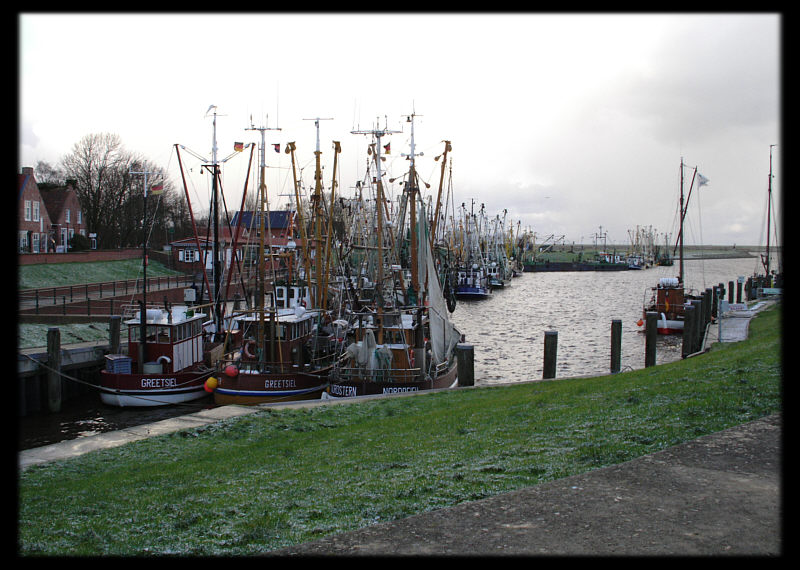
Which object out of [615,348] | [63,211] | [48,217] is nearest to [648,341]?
[615,348]

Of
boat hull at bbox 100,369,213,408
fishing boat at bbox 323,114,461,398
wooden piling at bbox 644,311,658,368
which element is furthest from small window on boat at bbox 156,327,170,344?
wooden piling at bbox 644,311,658,368

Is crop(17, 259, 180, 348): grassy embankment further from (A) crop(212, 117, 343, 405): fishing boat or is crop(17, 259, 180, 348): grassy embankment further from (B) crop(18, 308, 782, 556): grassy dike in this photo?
(B) crop(18, 308, 782, 556): grassy dike

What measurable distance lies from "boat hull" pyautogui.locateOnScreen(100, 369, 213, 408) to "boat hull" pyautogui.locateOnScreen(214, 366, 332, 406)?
2155mm

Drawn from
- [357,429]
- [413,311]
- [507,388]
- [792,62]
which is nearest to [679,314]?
[413,311]

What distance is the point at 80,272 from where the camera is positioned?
5241 centimetres

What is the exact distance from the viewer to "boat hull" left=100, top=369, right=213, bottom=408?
24453 mm

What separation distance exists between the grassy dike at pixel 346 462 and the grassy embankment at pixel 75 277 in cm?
1848

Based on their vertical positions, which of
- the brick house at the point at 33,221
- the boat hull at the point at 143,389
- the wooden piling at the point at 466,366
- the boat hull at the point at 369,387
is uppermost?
the brick house at the point at 33,221

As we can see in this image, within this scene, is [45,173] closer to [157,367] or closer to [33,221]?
[33,221]

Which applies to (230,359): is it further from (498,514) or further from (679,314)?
(679,314)

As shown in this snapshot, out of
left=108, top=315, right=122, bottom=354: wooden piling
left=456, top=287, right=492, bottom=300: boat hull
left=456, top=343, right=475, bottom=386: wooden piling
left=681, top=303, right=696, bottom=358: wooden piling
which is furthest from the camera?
left=456, top=287, right=492, bottom=300: boat hull

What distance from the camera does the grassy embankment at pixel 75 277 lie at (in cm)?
3023

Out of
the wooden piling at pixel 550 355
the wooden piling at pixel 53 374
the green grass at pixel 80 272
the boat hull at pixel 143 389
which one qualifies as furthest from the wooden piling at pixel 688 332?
the green grass at pixel 80 272

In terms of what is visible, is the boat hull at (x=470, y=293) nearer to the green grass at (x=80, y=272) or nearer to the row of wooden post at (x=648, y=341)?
the green grass at (x=80, y=272)
